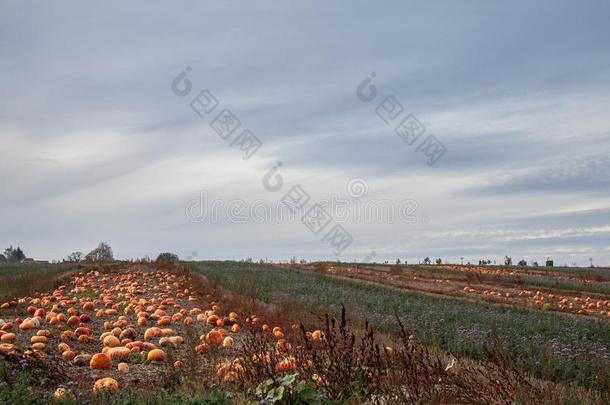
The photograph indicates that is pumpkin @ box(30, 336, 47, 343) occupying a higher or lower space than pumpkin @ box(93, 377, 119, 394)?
higher

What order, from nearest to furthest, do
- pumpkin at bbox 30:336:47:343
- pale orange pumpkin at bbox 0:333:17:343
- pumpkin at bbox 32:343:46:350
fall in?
1. pumpkin at bbox 32:343:46:350
2. pumpkin at bbox 30:336:47:343
3. pale orange pumpkin at bbox 0:333:17:343

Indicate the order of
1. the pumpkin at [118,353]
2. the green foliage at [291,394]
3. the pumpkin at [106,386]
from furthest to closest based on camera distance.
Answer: the pumpkin at [118,353]
the pumpkin at [106,386]
the green foliage at [291,394]

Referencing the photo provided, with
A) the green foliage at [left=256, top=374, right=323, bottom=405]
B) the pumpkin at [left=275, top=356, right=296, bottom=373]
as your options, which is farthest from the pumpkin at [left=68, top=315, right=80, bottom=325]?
the green foliage at [left=256, top=374, right=323, bottom=405]

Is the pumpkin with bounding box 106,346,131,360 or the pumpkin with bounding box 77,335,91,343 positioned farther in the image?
the pumpkin with bounding box 77,335,91,343

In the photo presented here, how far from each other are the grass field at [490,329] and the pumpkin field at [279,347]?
0.19 ft

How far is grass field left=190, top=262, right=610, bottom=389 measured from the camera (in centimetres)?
1020

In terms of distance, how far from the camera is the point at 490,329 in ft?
45.7

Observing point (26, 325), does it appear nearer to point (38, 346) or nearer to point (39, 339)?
point (39, 339)

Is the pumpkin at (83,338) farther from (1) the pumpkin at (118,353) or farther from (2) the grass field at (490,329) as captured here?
(2) the grass field at (490,329)

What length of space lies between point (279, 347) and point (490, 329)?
25.6 feet

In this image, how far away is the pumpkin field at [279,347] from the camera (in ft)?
19.1

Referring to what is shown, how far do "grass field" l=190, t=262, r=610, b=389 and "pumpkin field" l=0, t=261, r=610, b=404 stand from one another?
6 centimetres

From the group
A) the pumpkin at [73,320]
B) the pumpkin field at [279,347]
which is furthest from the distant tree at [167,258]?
the pumpkin at [73,320]

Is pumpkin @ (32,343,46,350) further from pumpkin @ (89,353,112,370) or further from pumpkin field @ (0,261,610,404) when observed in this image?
pumpkin @ (89,353,112,370)
